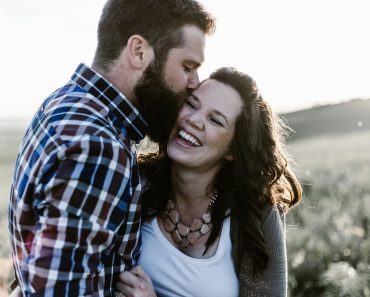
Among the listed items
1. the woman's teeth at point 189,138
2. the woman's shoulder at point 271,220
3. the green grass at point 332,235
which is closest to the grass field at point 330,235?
the green grass at point 332,235

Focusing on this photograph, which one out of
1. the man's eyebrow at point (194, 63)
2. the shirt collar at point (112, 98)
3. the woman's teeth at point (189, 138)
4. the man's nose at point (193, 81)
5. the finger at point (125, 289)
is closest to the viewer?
the shirt collar at point (112, 98)

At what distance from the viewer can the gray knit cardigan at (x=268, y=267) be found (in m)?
3.15

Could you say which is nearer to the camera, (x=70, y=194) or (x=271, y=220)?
(x=70, y=194)

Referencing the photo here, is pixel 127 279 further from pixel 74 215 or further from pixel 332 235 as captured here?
pixel 332 235

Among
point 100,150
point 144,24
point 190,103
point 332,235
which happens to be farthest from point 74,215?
point 332,235

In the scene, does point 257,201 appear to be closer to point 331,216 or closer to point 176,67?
point 176,67

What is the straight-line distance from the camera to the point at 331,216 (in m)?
5.39

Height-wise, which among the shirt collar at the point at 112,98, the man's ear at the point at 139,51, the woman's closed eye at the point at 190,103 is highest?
the man's ear at the point at 139,51

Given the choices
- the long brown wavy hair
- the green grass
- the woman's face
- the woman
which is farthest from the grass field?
the woman's face

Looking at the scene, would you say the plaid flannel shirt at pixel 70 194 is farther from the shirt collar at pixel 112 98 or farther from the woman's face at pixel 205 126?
the woman's face at pixel 205 126

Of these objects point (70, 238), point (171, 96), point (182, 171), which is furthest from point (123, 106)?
point (182, 171)

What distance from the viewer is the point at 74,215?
6.77ft

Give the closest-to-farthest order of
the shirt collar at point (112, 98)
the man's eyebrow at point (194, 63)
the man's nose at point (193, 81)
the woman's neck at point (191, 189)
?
the shirt collar at point (112, 98)
the man's eyebrow at point (194, 63)
the man's nose at point (193, 81)
the woman's neck at point (191, 189)

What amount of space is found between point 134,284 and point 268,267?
88 centimetres
